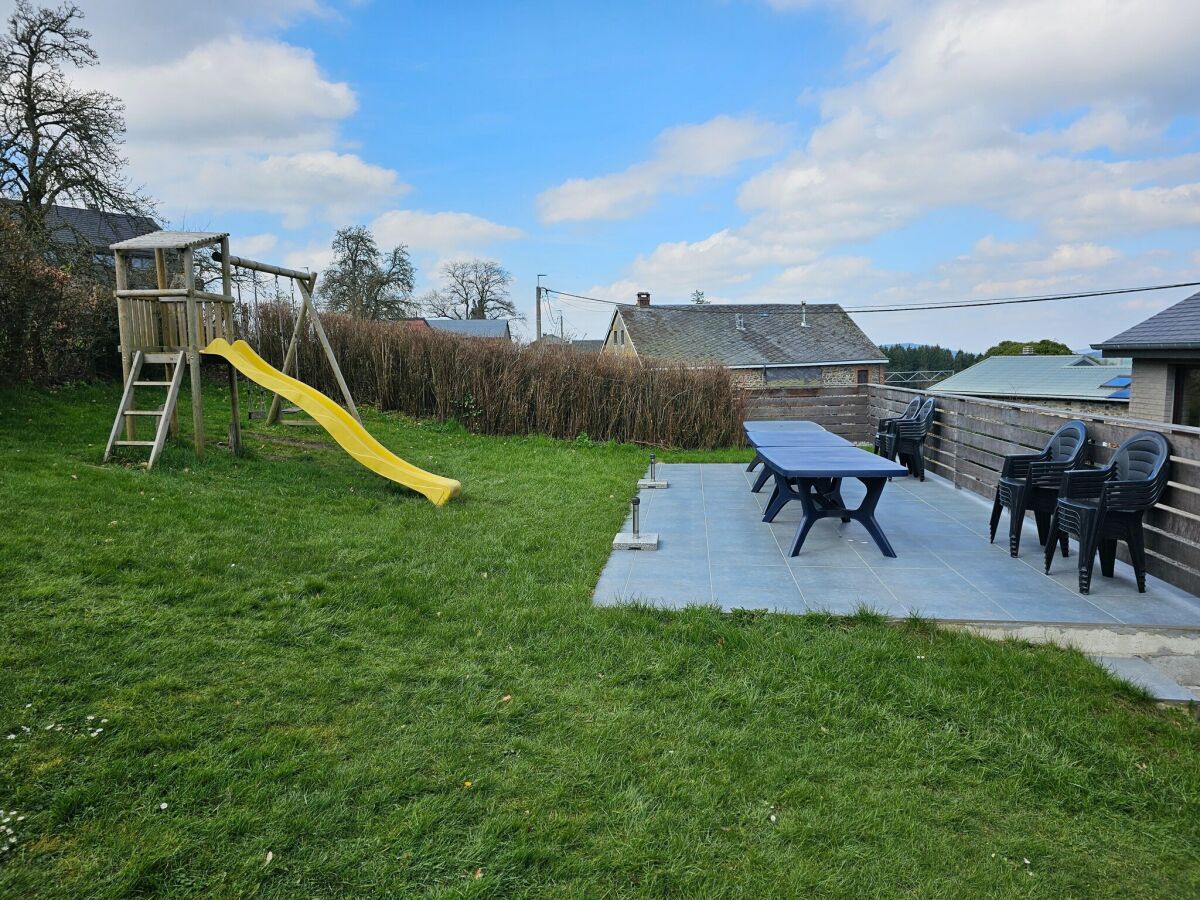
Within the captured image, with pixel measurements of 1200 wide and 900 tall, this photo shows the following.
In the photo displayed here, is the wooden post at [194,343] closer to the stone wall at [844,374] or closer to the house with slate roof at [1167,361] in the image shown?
the house with slate roof at [1167,361]

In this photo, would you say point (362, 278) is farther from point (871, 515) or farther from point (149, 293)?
point (871, 515)

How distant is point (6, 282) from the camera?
301 inches

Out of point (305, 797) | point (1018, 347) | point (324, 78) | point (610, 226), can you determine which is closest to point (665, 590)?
point (305, 797)

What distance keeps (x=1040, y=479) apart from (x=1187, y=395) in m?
9.22

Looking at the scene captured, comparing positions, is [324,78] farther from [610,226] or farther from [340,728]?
[610,226]

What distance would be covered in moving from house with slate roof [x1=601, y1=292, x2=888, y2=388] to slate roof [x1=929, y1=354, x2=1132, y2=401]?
12.2 ft

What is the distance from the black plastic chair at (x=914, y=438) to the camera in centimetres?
798

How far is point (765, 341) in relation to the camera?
29.4 metres

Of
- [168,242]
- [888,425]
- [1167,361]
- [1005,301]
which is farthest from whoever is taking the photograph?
[1005,301]

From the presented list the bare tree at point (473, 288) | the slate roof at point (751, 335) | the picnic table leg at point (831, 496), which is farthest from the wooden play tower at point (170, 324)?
the bare tree at point (473, 288)

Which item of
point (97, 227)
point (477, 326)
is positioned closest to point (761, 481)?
point (97, 227)

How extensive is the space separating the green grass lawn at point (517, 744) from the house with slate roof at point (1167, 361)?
34.3 feet

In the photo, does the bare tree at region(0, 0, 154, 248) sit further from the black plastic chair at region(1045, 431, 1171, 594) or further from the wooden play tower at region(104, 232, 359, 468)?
the black plastic chair at region(1045, 431, 1171, 594)

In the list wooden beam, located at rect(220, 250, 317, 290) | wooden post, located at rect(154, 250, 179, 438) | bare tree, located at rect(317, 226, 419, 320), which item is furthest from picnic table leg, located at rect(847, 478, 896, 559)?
bare tree, located at rect(317, 226, 419, 320)
